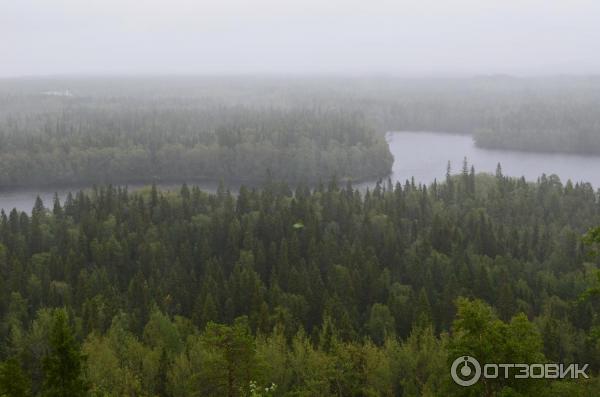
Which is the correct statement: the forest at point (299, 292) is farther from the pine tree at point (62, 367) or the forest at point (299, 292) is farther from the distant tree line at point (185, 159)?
the distant tree line at point (185, 159)

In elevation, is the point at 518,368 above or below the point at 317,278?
above

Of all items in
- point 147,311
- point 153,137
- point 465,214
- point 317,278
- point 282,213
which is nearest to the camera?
point 147,311

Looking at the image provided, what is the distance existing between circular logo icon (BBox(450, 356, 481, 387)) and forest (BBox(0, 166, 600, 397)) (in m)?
0.41

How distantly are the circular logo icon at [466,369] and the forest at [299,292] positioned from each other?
41cm

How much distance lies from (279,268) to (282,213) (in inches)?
736

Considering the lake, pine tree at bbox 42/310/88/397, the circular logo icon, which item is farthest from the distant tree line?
pine tree at bbox 42/310/88/397

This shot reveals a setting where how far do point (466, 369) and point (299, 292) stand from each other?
37239 millimetres

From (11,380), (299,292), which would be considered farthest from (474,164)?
(11,380)

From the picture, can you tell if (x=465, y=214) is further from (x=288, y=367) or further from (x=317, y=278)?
(x=288, y=367)

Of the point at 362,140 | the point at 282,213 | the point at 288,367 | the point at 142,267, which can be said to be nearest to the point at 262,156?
the point at 362,140

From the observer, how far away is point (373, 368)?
41719mm

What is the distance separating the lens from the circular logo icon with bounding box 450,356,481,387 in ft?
85.7

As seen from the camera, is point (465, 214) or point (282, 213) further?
point (465, 214)

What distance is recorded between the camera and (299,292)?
62875mm
